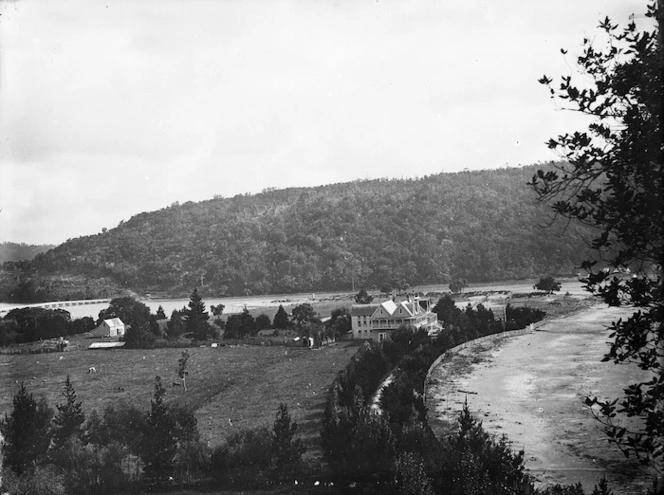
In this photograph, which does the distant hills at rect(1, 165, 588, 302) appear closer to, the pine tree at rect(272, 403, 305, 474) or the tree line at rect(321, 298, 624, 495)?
the tree line at rect(321, 298, 624, 495)

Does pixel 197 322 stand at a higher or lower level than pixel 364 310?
lower

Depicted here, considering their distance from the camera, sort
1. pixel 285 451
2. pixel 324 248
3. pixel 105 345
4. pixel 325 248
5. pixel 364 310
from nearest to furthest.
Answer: pixel 285 451, pixel 105 345, pixel 364 310, pixel 325 248, pixel 324 248

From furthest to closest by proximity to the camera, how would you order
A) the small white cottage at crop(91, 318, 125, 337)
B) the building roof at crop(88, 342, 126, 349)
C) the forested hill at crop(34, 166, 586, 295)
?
1. the forested hill at crop(34, 166, 586, 295)
2. the small white cottage at crop(91, 318, 125, 337)
3. the building roof at crop(88, 342, 126, 349)

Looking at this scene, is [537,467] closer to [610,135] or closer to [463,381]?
[463,381]

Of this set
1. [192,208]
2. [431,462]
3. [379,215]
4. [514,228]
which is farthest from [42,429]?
[192,208]

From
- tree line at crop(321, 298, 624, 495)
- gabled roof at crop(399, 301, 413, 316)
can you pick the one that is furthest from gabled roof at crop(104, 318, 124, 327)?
tree line at crop(321, 298, 624, 495)

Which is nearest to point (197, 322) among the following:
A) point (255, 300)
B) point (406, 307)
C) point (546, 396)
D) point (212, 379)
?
point (212, 379)

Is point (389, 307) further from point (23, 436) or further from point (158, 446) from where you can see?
point (23, 436)
